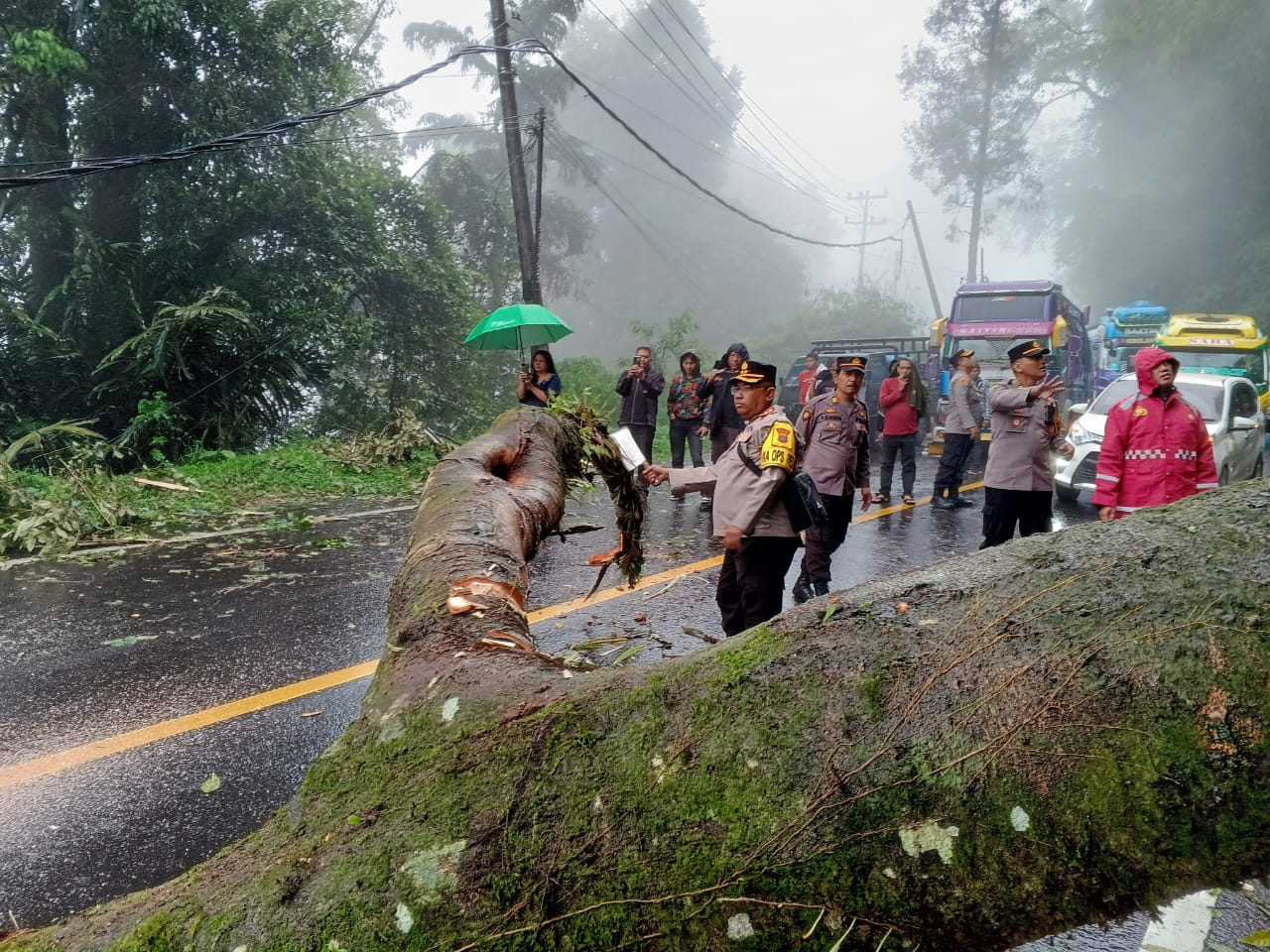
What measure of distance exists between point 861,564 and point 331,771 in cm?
574

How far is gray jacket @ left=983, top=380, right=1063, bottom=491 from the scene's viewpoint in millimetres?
5547

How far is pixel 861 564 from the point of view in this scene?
22.7ft

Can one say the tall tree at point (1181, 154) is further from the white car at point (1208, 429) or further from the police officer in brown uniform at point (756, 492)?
the police officer in brown uniform at point (756, 492)

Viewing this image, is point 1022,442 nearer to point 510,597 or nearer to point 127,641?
point 510,597

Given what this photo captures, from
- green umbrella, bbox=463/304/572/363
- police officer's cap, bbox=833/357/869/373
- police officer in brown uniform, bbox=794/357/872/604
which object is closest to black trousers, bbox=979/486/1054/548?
police officer in brown uniform, bbox=794/357/872/604

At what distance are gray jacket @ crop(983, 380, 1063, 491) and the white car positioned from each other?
3859 mm

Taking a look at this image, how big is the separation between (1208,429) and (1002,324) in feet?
28.8

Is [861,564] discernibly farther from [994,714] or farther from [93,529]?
[93,529]

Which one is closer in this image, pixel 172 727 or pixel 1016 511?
pixel 172 727

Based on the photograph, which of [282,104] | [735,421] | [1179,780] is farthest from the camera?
[282,104]

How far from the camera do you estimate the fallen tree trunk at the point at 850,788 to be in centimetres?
113

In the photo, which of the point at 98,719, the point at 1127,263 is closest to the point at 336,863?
the point at 98,719

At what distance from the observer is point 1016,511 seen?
5730mm

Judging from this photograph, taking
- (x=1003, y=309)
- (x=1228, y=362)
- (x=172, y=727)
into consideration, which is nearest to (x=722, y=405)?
(x=172, y=727)
